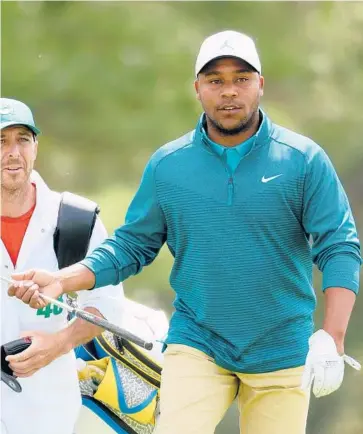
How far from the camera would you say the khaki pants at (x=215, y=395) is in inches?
196

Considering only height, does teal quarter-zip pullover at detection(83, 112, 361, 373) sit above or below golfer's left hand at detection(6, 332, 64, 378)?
above

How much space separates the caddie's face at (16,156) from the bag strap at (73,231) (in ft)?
0.67

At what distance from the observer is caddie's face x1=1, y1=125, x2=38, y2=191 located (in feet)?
18.6

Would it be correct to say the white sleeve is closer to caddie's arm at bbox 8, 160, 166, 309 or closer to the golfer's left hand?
the golfer's left hand

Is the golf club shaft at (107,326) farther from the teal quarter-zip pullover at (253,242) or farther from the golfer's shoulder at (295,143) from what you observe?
the golfer's shoulder at (295,143)

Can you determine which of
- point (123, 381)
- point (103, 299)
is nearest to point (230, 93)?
point (103, 299)

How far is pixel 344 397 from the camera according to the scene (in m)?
13.4

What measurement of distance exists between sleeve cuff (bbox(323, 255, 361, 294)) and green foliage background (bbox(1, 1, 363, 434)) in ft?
24.2

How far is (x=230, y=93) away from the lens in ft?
16.4

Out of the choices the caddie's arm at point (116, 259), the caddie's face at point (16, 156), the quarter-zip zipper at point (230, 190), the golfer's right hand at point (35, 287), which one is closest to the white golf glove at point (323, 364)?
the quarter-zip zipper at point (230, 190)

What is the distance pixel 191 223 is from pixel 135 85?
8363 millimetres

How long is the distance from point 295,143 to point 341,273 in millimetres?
499

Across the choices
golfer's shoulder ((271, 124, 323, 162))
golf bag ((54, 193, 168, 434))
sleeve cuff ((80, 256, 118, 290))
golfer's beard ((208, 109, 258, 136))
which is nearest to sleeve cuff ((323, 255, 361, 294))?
golfer's shoulder ((271, 124, 323, 162))

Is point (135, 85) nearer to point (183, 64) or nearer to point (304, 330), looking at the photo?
point (183, 64)
